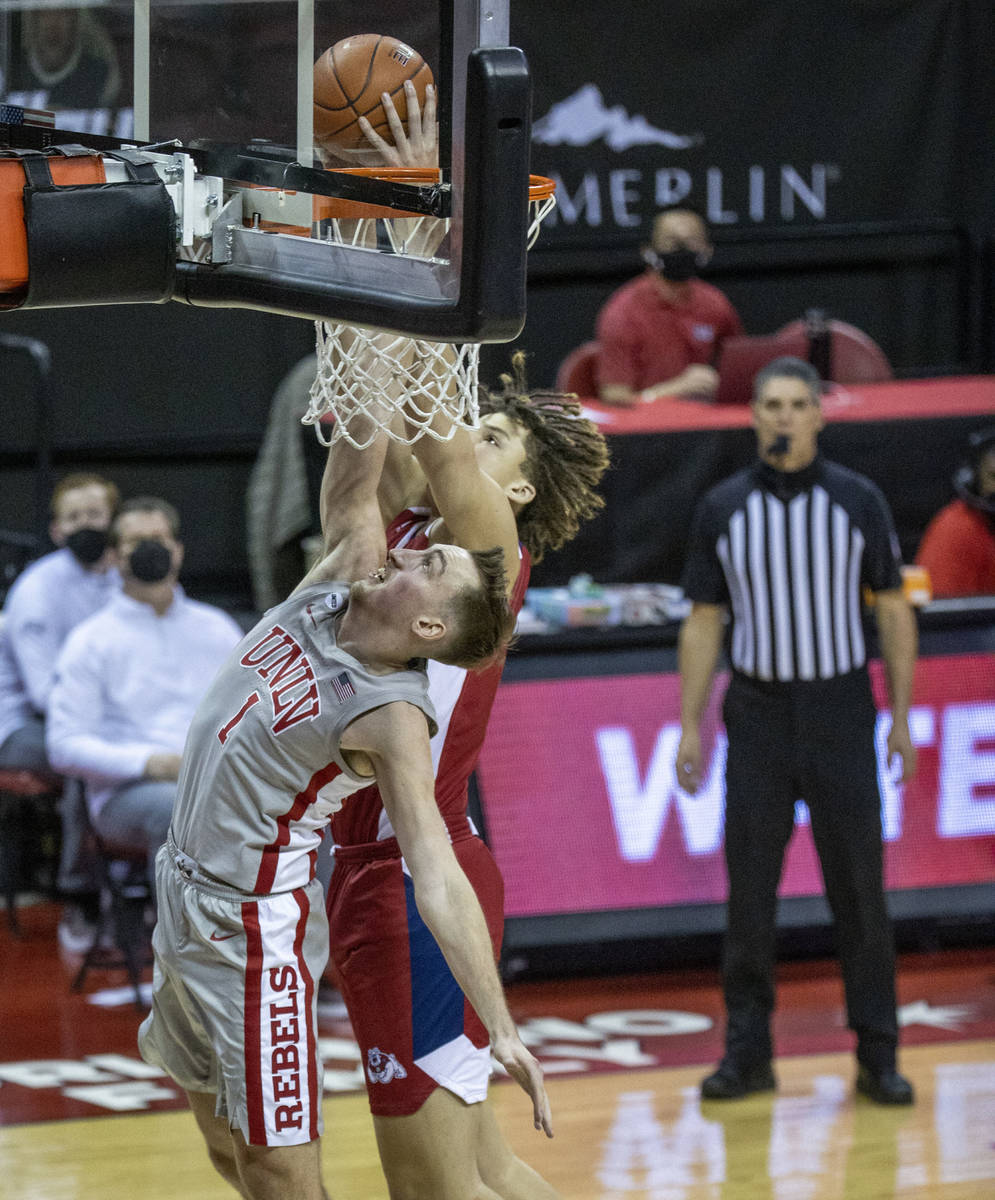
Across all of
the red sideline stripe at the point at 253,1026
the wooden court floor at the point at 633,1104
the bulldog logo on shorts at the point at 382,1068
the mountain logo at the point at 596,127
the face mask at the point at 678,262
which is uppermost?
the mountain logo at the point at 596,127

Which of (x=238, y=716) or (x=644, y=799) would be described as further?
(x=644, y=799)

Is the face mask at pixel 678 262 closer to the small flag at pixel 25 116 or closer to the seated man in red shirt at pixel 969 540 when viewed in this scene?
the seated man in red shirt at pixel 969 540

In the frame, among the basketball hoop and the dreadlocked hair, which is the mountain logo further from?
the basketball hoop

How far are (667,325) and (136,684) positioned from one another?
392cm

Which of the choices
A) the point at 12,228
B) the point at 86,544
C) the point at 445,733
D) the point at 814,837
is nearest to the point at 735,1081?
the point at 814,837

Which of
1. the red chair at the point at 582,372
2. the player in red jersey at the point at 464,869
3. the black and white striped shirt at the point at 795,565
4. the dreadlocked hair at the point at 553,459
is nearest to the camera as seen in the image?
the player in red jersey at the point at 464,869

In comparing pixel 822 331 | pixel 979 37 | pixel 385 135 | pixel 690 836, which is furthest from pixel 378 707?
pixel 979 37

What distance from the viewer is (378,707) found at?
3578mm

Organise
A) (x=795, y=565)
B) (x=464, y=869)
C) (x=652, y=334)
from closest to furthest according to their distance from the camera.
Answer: (x=464, y=869), (x=795, y=565), (x=652, y=334)

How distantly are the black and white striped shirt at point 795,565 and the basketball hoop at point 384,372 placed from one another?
2.40m

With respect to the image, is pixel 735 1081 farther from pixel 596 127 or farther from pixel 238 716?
pixel 596 127

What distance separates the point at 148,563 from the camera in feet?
22.5

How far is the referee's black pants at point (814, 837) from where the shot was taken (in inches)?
231

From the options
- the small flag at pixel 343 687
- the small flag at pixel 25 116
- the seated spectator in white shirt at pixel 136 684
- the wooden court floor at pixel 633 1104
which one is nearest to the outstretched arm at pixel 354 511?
the small flag at pixel 343 687
